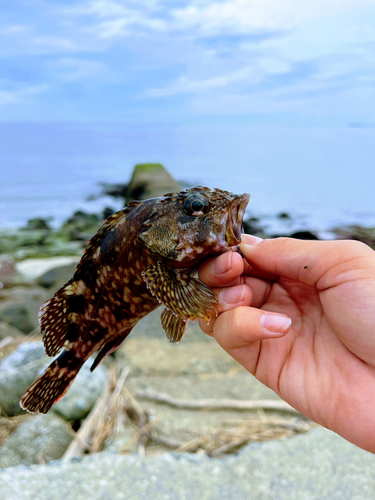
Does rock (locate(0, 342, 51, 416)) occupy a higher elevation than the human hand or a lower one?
lower

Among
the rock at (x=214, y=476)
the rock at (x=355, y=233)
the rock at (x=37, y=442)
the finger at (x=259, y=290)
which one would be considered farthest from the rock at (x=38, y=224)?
the finger at (x=259, y=290)

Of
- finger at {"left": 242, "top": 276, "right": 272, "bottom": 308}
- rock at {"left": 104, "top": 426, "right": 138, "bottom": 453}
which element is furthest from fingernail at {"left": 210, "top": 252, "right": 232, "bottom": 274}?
rock at {"left": 104, "top": 426, "right": 138, "bottom": 453}

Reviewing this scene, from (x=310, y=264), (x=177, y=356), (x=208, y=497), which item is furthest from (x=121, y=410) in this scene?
(x=310, y=264)

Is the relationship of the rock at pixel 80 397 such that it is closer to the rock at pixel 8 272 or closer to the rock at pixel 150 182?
the rock at pixel 150 182

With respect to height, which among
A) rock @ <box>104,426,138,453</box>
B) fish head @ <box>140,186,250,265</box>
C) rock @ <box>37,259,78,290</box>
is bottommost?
rock @ <box>104,426,138,453</box>

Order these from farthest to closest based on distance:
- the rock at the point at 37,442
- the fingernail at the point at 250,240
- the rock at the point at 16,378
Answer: the rock at the point at 16,378, the rock at the point at 37,442, the fingernail at the point at 250,240

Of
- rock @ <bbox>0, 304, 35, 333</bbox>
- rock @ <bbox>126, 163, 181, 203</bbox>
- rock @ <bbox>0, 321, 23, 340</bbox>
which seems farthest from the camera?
rock @ <bbox>126, 163, 181, 203</bbox>

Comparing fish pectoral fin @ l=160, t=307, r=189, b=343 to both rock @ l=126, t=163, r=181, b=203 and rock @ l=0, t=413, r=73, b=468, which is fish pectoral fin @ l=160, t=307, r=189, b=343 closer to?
rock @ l=0, t=413, r=73, b=468
